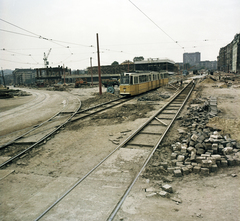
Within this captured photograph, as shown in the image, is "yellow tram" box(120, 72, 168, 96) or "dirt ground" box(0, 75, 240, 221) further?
"yellow tram" box(120, 72, 168, 96)

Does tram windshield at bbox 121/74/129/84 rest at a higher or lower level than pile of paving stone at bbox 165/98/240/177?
higher

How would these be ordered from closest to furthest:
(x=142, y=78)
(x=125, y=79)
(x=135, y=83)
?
(x=125, y=79)
(x=135, y=83)
(x=142, y=78)

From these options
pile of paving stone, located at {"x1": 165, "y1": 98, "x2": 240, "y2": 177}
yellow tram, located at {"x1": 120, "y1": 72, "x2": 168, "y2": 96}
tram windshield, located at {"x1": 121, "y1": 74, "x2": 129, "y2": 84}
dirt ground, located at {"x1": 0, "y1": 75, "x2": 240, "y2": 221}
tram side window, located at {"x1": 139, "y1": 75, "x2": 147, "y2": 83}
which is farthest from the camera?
tram side window, located at {"x1": 139, "y1": 75, "x2": 147, "y2": 83}

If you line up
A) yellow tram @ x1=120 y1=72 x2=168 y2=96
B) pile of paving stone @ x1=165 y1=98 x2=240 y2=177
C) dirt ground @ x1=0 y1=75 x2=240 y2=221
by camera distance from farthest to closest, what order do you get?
yellow tram @ x1=120 y1=72 x2=168 y2=96 < pile of paving stone @ x1=165 y1=98 x2=240 y2=177 < dirt ground @ x1=0 y1=75 x2=240 y2=221

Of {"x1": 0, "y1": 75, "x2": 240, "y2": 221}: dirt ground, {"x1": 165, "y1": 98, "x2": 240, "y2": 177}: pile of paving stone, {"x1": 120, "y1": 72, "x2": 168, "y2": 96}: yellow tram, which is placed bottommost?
{"x1": 0, "y1": 75, "x2": 240, "y2": 221}: dirt ground

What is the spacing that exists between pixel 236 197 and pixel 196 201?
0.86 m

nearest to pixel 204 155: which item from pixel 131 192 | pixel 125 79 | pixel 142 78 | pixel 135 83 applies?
pixel 131 192

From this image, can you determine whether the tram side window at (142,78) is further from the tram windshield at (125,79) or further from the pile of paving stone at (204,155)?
the pile of paving stone at (204,155)

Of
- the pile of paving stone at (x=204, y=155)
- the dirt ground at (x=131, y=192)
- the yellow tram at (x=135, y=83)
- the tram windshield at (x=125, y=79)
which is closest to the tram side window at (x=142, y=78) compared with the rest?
the yellow tram at (x=135, y=83)

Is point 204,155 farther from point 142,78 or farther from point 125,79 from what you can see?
point 142,78

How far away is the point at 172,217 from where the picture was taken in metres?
4.00

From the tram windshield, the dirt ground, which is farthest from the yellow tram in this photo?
the dirt ground

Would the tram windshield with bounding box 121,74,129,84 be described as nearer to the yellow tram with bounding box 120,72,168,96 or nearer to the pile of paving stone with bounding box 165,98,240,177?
the yellow tram with bounding box 120,72,168,96

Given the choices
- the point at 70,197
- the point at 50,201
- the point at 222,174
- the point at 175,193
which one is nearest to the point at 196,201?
the point at 175,193
